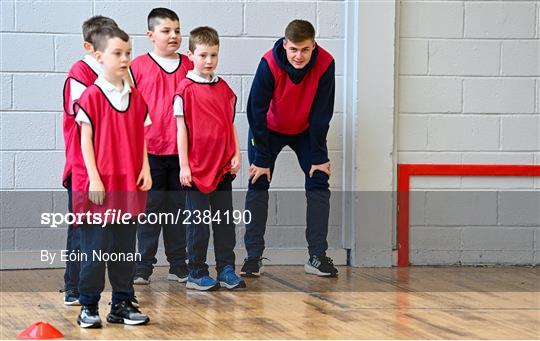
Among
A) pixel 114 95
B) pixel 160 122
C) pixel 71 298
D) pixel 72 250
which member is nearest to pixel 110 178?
pixel 114 95

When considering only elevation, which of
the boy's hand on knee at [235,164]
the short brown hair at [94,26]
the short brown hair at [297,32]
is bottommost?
A: the boy's hand on knee at [235,164]

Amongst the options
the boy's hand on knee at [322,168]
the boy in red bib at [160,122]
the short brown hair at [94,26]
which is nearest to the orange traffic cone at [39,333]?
the short brown hair at [94,26]

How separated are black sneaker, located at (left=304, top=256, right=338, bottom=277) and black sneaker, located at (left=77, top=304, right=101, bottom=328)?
2027 millimetres

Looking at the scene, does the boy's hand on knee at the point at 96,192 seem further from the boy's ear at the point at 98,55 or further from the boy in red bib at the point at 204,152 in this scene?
the boy in red bib at the point at 204,152

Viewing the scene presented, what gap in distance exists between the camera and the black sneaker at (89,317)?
442cm

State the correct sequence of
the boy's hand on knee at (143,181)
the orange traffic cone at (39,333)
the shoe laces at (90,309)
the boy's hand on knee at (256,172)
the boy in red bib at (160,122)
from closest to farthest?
the orange traffic cone at (39,333) → the shoe laces at (90,309) → the boy's hand on knee at (143,181) → the boy in red bib at (160,122) → the boy's hand on knee at (256,172)

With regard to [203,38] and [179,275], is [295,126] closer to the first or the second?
[203,38]

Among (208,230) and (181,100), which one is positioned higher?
(181,100)

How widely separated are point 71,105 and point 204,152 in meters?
0.92

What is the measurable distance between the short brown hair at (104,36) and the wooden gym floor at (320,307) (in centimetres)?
117

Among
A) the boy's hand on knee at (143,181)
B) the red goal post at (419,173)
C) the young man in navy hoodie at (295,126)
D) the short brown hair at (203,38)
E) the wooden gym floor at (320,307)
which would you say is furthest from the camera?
the red goal post at (419,173)

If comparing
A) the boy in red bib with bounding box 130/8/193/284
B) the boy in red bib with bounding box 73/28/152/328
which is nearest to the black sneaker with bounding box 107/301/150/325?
the boy in red bib with bounding box 73/28/152/328

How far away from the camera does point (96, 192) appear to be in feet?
14.5

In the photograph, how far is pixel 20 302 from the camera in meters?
5.10
